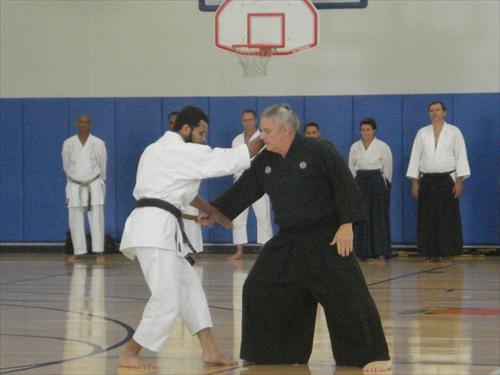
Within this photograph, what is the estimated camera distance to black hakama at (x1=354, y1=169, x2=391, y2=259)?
16.0 metres

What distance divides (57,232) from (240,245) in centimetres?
330

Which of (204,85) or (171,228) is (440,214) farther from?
(171,228)

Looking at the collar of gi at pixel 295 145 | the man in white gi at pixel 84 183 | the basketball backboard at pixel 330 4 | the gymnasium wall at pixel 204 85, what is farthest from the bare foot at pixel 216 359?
the gymnasium wall at pixel 204 85

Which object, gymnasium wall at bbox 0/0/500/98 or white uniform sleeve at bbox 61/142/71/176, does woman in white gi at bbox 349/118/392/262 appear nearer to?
gymnasium wall at bbox 0/0/500/98

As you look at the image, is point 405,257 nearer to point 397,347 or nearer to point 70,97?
point 70,97

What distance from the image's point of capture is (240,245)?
16.6 meters

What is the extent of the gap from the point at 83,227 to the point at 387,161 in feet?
14.8

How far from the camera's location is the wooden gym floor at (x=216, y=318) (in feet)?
24.5

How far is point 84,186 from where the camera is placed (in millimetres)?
16594

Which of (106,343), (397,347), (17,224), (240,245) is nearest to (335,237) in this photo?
(397,347)

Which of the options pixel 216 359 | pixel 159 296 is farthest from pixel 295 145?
pixel 216 359

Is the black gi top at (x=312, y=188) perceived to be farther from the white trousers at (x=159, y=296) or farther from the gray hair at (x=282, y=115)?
the white trousers at (x=159, y=296)

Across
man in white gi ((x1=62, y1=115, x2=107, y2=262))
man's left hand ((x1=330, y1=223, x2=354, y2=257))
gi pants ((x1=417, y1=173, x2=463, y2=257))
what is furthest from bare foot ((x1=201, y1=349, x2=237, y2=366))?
man in white gi ((x1=62, y1=115, x2=107, y2=262))

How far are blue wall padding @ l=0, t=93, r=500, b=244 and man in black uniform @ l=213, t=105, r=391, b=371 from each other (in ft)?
32.3
